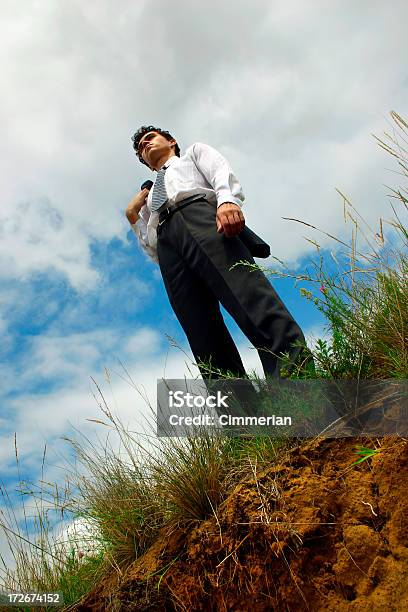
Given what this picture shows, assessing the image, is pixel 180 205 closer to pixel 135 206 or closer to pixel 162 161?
pixel 135 206

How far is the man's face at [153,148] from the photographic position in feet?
14.0

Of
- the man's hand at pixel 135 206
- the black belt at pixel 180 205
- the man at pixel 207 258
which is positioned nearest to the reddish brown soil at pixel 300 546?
the man at pixel 207 258

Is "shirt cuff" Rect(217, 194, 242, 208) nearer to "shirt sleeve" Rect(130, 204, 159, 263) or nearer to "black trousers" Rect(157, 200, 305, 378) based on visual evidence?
"black trousers" Rect(157, 200, 305, 378)

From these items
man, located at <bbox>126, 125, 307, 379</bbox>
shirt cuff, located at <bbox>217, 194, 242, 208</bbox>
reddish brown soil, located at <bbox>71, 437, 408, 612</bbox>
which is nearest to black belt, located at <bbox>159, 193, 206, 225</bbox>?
man, located at <bbox>126, 125, 307, 379</bbox>

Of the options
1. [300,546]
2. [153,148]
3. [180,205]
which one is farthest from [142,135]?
[300,546]

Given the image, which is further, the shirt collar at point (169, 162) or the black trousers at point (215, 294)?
the shirt collar at point (169, 162)

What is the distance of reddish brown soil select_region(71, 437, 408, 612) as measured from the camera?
233 centimetres

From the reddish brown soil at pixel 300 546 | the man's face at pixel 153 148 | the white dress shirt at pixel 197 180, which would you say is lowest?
the reddish brown soil at pixel 300 546

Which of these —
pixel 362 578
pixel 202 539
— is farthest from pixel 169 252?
pixel 362 578

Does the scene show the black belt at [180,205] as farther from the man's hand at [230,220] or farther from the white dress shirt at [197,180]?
the man's hand at [230,220]

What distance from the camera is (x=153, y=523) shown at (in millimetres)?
3092

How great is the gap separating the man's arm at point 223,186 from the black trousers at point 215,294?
99 mm

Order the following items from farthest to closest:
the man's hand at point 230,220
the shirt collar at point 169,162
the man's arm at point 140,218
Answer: the man's arm at point 140,218 → the shirt collar at point 169,162 → the man's hand at point 230,220

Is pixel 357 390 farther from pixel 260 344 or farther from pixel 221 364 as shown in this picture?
pixel 221 364
